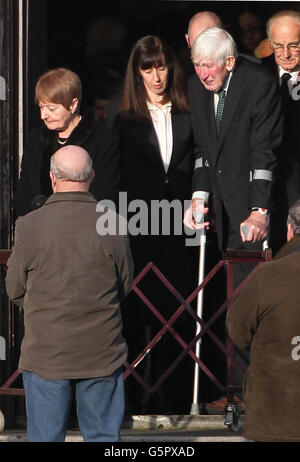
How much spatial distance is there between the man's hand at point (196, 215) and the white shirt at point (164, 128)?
1.40ft

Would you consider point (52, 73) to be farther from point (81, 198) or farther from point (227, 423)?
point (227, 423)

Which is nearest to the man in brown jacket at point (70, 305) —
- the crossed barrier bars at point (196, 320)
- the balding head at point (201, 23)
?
the crossed barrier bars at point (196, 320)

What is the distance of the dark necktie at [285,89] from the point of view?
10242mm

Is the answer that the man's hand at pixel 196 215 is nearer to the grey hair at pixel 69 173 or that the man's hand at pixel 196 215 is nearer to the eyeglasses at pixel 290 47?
the eyeglasses at pixel 290 47

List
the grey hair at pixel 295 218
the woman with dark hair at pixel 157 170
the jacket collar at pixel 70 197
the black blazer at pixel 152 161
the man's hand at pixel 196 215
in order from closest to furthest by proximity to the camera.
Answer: the grey hair at pixel 295 218 < the jacket collar at pixel 70 197 < the man's hand at pixel 196 215 < the woman with dark hair at pixel 157 170 < the black blazer at pixel 152 161

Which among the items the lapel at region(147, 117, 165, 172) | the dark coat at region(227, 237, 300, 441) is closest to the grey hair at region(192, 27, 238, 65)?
the lapel at region(147, 117, 165, 172)

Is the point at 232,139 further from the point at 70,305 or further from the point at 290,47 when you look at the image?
the point at 70,305

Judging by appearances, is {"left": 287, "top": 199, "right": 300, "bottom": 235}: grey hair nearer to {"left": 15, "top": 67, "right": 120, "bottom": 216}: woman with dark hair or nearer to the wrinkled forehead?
{"left": 15, "top": 67, "right": 120, "bottom": 216}: woman with dark hair

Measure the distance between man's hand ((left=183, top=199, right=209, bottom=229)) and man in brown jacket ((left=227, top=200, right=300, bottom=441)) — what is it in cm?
235

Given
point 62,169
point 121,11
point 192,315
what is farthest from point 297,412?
point 121,11

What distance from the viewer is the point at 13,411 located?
9.66 metres

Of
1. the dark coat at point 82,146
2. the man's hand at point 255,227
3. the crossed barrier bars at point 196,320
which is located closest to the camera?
the dark coat at point 82,146

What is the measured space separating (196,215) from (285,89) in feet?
3.99

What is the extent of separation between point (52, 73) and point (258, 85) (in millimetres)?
1433
